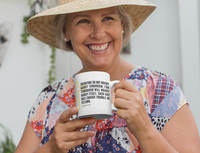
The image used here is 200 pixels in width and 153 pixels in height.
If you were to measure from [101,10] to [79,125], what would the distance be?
66 cm

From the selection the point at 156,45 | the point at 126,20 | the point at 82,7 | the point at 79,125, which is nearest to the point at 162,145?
the point at 79,125

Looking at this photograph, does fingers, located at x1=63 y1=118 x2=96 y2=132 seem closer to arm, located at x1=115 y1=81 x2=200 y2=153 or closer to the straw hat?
arm, located at x1=115 y1=81 x2=200 y2=153

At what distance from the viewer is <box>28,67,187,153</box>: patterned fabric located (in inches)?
52.2

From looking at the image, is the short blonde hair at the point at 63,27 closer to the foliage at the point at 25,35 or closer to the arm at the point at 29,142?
the arm at the point at 29,142

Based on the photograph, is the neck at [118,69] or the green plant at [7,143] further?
the green plant at [7,143]

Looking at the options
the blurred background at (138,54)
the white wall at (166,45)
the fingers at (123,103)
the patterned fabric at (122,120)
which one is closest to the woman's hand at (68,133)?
the fingers at (123,103)

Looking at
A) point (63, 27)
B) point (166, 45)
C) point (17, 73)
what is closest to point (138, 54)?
point (166, 45)

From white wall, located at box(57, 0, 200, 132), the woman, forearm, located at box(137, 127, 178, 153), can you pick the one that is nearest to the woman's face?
the woman

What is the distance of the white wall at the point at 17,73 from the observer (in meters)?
3.56

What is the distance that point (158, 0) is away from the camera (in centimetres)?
358

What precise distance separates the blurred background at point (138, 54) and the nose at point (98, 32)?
5.74 feet

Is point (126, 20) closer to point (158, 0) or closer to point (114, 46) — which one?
point (114, 46)

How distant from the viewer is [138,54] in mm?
3939

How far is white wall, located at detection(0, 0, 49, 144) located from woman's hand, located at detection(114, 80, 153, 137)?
286 cm
